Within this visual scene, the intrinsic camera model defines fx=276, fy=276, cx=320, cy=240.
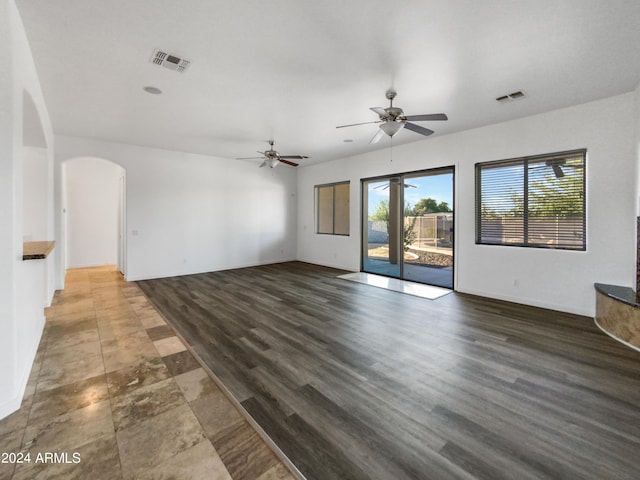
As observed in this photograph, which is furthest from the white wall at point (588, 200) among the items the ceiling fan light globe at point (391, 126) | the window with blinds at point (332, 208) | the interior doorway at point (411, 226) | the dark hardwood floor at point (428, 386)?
the ceiling fan light globe at point (391, 126)

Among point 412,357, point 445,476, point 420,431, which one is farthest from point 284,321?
point 445,476

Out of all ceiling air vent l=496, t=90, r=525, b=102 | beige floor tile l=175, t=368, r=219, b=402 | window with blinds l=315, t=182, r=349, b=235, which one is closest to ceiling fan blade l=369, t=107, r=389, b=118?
ceiling air vent l=496, t=90, r=525, b=102

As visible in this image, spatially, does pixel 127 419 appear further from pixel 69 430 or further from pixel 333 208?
pixel 333 208

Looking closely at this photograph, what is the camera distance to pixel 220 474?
60.0 inches

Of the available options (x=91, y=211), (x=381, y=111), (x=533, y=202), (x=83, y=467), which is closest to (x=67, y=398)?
(x=83, y=467)

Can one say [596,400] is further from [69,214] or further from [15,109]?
[69,214]

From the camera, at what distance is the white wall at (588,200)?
12.2 ft

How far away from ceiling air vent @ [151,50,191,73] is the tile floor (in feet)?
10.2

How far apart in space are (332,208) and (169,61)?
18.6ft

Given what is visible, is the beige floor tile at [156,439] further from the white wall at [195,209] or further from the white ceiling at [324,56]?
the white wall at [195,209]

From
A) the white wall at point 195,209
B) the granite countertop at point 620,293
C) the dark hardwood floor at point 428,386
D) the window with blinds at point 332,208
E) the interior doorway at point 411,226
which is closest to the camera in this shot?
the dark hardwood floor at point 428,386

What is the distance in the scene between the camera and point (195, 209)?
23.1ft

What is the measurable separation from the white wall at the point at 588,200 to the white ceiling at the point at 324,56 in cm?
32

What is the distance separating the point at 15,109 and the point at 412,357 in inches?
159
